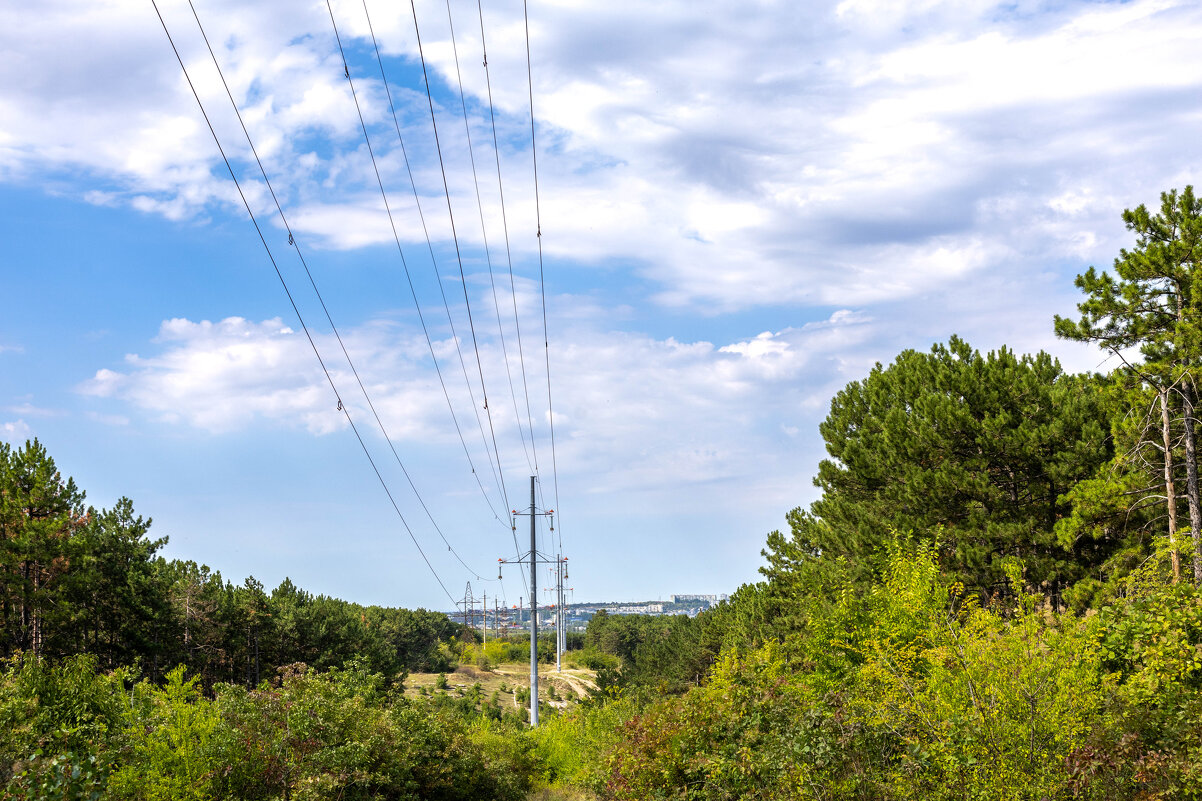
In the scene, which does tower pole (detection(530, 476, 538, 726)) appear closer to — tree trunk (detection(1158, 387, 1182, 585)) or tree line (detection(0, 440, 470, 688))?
tree line (detection(0, 440, 470, 688))

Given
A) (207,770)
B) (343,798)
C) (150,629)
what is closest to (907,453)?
(343,798)

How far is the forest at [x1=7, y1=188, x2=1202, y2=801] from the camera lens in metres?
12.1

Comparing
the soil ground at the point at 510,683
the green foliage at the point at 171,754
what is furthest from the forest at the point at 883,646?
the soil ground at the point at 510,683

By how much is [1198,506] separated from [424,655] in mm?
105707

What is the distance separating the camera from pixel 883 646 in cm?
1777

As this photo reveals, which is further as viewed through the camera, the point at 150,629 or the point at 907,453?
the point at 150,629

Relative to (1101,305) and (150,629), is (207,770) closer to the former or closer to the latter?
(1101,305)

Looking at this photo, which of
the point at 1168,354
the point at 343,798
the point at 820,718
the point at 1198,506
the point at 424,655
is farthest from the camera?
the point at 424,655

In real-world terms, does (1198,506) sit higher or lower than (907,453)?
lower

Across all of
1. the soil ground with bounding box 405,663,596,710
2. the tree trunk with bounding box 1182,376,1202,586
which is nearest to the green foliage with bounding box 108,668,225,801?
the tree trunk with bounding box 1182,376,1202,586

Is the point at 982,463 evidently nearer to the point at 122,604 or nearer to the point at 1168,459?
the point at 1168,459

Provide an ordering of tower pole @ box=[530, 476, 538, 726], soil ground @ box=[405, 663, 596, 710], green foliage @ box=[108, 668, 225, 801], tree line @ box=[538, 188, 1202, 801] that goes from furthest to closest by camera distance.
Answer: soil ground @ box=[405, 663, 596, 710]
tower pole @ box=[530, 476, 538, 726]
green foliage @ box=[108, 668, 225, 801]
tree line @ box=[538, 188, 1202, 801]

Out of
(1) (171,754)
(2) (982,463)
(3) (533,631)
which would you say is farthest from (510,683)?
(1) (171,754)

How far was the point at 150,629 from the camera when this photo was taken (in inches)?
1721
